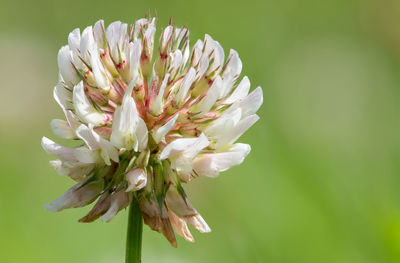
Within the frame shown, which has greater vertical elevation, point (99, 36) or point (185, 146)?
point (99, 36)

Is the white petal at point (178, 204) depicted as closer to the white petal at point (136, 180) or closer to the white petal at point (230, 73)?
the white petal at point (136, 180)

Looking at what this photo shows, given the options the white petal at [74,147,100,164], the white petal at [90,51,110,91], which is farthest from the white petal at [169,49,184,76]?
the white petal at [74,147,100,164]

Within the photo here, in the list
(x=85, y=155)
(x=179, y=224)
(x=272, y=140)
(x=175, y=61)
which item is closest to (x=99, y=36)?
(x=175, y=61)

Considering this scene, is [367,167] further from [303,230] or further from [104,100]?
[104,100]

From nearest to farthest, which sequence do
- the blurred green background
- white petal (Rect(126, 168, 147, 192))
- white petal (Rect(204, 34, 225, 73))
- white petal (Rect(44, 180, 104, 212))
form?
white petal (Rect(126, 168, 147, 192)) < white petal (Rect(44, 180, 104, 212)) < white petal (Rect(204, 34, 225, 73)) < the blurred green background

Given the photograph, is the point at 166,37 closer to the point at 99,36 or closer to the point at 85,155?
the point at 99,36

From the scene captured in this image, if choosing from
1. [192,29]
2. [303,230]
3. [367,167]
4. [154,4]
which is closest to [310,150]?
[367,167]

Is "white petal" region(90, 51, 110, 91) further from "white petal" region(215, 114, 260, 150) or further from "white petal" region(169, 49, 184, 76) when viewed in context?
"white petal" region(215, 114, 260, 150)
